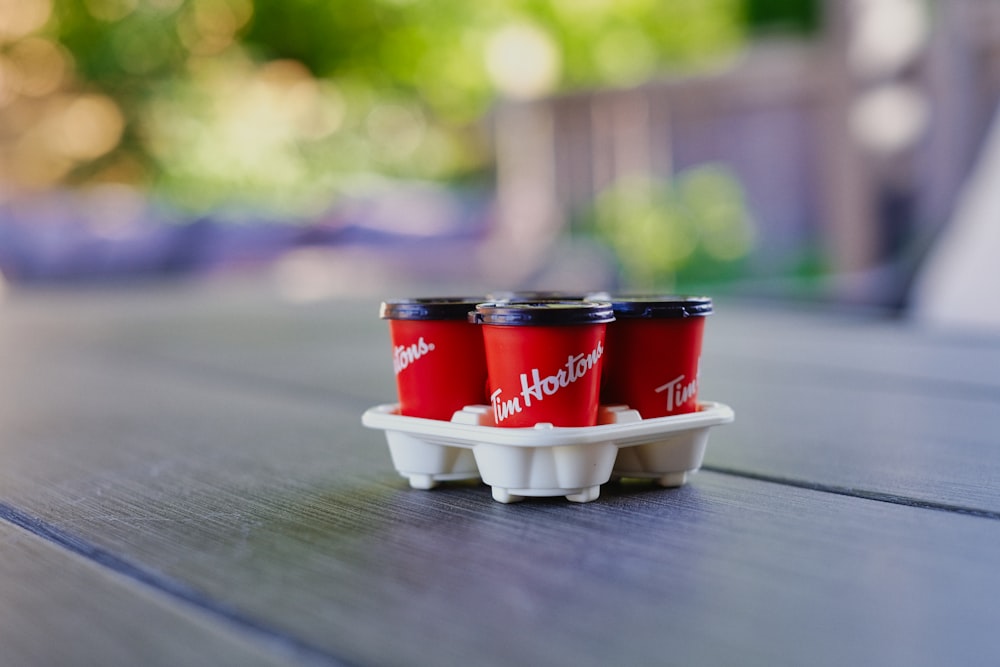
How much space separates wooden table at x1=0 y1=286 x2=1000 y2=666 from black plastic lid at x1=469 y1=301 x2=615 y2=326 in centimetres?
8

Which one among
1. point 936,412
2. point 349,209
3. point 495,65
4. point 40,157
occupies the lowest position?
point 936,412

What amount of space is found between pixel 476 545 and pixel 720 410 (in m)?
0.17

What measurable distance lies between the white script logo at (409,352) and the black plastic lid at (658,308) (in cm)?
9

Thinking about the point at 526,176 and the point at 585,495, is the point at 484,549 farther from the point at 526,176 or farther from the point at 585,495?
the point at 526,176

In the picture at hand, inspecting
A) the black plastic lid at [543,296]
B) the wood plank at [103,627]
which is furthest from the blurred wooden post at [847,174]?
the wood plank at [103,627]

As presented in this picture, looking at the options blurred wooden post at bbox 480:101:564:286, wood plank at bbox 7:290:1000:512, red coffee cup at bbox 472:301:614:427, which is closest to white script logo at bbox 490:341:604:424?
red coffee cup at bbox 472:301:614:427

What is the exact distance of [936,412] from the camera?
746mm

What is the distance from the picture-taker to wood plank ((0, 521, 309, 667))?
0.28m

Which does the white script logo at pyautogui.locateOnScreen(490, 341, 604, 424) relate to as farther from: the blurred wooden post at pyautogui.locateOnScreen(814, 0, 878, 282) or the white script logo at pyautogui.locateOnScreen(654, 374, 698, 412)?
the blurred wooden post at pyautogui.locateOnScreen(814, 0, 878, 282)

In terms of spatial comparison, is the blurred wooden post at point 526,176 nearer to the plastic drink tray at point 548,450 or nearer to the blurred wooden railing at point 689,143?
the blurred wooden railing at point 689,143

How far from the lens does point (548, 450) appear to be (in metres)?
0.45

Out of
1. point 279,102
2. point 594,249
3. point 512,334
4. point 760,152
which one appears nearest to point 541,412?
point 512,334

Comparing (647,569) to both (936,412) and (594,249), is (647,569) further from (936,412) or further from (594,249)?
(594,249)

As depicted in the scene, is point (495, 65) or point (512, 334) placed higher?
point (495, 65)
